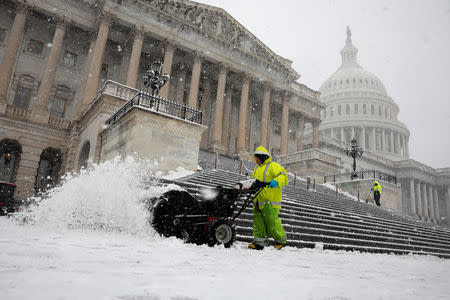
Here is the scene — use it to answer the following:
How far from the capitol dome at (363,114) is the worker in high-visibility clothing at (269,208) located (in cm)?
7827

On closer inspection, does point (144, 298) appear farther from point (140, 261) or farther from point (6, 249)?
point (6, 249)

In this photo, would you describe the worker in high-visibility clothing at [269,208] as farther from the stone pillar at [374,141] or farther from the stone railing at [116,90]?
the stone pillar at [374,141]

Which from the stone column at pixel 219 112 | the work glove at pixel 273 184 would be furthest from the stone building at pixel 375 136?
the work glove at pixel 273 184

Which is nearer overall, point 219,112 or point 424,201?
point 219,112

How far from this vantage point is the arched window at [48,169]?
25047 mm

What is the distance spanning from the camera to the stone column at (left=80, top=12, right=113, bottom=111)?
22.4 metres

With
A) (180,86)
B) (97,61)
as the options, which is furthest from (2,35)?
(180,86)

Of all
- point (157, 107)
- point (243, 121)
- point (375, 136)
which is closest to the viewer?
point (157, 107)

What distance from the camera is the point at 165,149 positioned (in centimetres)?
1359

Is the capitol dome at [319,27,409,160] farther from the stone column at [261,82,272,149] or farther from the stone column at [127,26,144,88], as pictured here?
the stone column at [127,26,144,88]

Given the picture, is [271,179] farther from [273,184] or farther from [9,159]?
[9,159]

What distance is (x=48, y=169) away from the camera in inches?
1065

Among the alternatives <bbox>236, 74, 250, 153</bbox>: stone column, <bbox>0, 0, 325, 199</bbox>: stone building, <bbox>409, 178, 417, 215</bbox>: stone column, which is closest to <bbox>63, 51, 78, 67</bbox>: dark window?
<bbox>0, 0, 325, 199</bbox>: stone building

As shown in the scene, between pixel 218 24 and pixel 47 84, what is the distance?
1711cm
